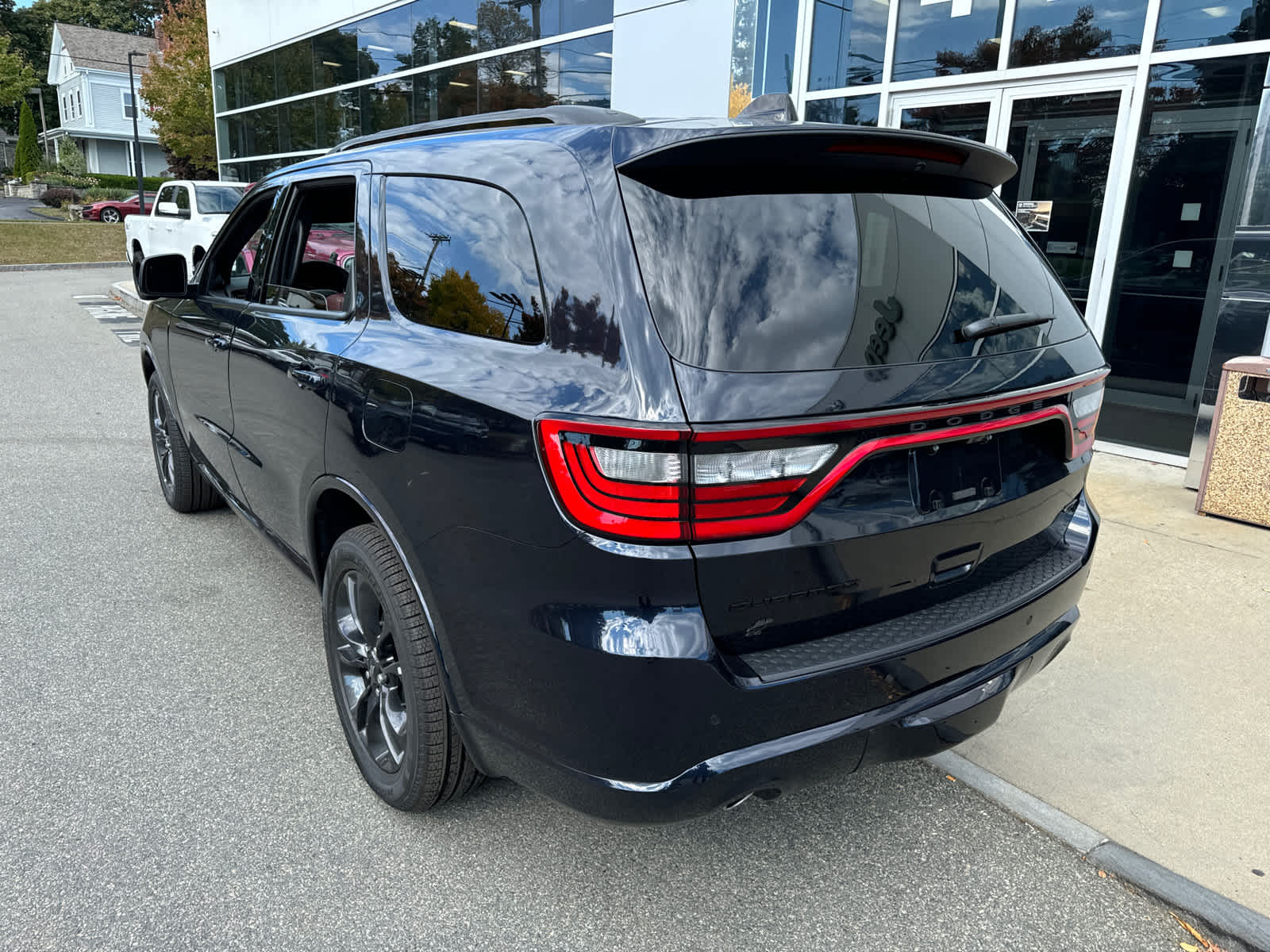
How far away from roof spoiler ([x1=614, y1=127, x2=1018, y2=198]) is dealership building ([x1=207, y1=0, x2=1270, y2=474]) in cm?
423

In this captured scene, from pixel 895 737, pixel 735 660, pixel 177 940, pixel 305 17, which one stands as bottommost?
pixel 177 940

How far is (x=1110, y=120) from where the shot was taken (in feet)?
22.3

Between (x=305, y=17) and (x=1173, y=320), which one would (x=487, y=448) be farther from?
(x=305, y=17)

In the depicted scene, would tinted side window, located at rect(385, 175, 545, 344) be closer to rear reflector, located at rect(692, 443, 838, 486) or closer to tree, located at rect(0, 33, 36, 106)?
rear reflector, located at rect(692, 443, 838, 486)

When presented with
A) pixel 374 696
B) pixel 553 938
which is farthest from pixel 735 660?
pixel 374 696

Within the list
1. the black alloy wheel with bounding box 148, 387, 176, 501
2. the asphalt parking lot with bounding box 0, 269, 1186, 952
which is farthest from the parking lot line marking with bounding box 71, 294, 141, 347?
the asphalt parking lot with bounding box 0, 269, 1186, 952

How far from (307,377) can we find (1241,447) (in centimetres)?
491

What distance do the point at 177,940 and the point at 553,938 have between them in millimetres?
894

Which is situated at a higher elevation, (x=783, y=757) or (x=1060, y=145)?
(x=1060, y=145)

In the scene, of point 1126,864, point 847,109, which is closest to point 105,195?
point 847,109

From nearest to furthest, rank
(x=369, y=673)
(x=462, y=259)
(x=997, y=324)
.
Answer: (x=997, y=324) < (x=462, y=259) < (x=369, y=673)

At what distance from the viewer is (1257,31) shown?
6117mm

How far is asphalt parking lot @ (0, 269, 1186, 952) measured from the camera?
2258mm

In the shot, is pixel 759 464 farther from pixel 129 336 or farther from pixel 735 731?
pixel 129 336
